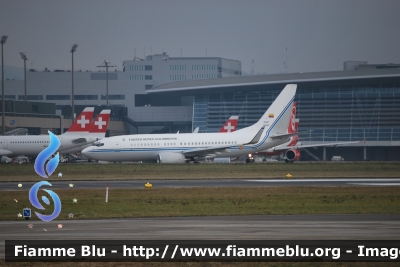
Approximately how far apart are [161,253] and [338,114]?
119 meters

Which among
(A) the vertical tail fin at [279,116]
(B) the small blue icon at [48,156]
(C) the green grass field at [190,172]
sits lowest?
(C) the green grass field at [190,172]

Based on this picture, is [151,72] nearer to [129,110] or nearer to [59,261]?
[129,110]

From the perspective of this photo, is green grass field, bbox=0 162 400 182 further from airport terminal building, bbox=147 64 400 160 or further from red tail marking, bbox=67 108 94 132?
airport terminal building, bbox=147 64 400 160

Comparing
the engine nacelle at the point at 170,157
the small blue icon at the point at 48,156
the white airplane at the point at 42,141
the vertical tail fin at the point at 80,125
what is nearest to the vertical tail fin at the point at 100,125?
Answer: the white airplane at the point at 42,141

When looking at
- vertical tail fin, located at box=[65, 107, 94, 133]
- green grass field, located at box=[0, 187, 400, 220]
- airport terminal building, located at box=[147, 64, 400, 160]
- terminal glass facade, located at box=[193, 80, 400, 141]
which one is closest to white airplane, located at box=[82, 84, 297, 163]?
vertical tail fin, located at box=[65, 107, 94, 133]

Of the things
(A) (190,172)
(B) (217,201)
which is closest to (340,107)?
(A) (190,172)

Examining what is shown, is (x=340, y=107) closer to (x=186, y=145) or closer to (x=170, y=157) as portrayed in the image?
(x=186, y=145)

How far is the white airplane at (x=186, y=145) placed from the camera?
3110 inches

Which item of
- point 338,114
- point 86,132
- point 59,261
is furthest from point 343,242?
point 338,114

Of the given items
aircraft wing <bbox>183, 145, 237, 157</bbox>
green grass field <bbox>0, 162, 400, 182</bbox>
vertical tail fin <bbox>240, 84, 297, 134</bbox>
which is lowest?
green grass field <bbox>0, 162, 400, 182</bbox>

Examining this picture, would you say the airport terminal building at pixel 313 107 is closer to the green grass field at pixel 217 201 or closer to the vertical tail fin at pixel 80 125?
the vertical tail fin at pixel 80 125

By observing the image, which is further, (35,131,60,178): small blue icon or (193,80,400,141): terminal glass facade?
(193,80,400,141): terminal glass facade

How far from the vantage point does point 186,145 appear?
80.5 metres

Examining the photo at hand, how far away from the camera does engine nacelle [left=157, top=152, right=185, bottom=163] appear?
7912cm
